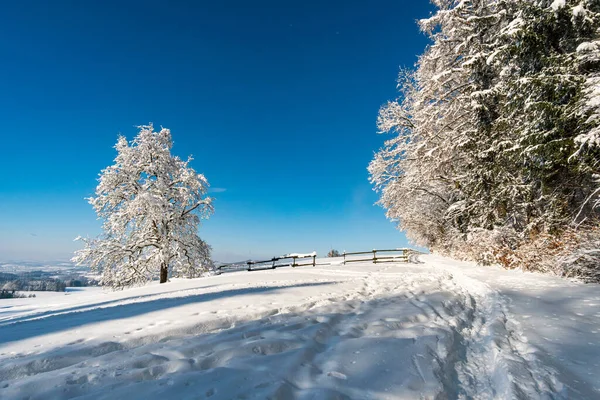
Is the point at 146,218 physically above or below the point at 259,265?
above

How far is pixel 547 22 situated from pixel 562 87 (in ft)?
8.83

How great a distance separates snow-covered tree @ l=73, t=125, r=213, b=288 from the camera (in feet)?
52.5

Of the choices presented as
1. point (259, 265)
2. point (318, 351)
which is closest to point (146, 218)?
point (259, 265)

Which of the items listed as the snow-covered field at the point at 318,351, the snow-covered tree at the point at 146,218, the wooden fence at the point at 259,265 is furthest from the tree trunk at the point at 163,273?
the snow-covered field at the point at 318,351

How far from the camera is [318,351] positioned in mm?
3504

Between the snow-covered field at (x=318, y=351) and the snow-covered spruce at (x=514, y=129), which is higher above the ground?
the snow-covered spruce at (x=514, y=129)

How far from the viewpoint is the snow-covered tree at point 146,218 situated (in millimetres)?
16000

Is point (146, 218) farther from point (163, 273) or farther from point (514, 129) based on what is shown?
point (514, 129)

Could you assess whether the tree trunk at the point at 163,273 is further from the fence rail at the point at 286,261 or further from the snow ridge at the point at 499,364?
the snow ridge at the point at 499,364

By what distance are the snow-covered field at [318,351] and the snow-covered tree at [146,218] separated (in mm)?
11245

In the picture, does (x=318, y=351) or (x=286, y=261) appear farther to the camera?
(x=286, y=261)

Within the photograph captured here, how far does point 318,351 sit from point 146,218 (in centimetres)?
1595

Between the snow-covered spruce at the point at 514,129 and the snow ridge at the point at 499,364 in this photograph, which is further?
the snow-covered spruce at the point at 514,129

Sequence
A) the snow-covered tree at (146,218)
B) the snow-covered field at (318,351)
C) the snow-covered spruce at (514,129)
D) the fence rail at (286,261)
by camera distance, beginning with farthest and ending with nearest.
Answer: the fence rail at (286,261)
the snow-covered tree at (146,218)
the snow-covered spruce at (514,129)
the snow-covered field at (318,351)
